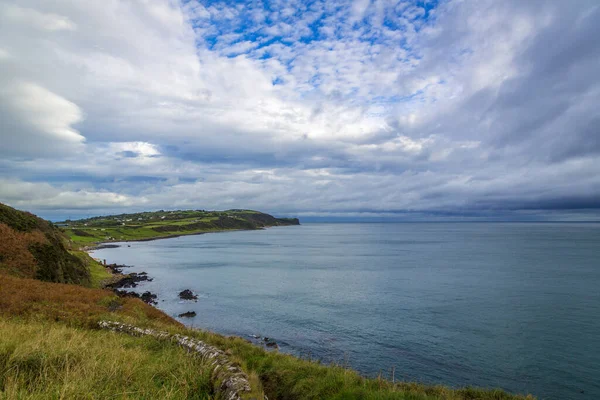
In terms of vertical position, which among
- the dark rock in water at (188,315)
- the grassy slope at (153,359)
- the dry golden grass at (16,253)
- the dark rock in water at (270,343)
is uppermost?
the dry golden grass at (16,253)

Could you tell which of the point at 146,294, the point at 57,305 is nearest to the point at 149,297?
the point at 146,294

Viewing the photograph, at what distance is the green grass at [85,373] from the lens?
26.3 feet

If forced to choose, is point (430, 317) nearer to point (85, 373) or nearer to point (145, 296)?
point (85, 373)

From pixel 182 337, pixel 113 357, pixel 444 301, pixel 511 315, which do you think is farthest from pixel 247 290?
pixel 113 357

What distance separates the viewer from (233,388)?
9969 millimetres

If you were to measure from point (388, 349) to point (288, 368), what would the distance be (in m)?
18.2

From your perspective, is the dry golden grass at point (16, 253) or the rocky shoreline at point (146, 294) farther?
the rocky shoreline at point (146, 294)

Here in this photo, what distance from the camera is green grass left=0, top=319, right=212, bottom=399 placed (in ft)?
26.3

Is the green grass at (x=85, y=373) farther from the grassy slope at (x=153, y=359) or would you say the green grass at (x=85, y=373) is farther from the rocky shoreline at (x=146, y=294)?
the rocky shoreline at (x=146, y=294)

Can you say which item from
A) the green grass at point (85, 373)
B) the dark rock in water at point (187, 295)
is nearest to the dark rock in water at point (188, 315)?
the dark rock in water at point (187, 295)

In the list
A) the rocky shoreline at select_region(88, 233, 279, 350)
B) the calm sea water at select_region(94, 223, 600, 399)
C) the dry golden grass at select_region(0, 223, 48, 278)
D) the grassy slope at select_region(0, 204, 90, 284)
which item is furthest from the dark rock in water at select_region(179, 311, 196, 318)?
the dry golden grass at select_region(0, 223, 48, 278)

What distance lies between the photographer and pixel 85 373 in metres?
8.77

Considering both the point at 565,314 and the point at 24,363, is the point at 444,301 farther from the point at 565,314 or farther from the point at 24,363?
the point at 24,363

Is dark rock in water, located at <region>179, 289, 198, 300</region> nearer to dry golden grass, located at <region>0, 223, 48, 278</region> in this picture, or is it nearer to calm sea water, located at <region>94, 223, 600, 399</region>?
calm sea water, located at <region>94, 223, 600, 399</region>
